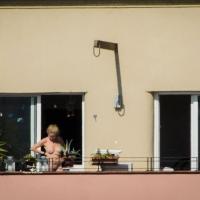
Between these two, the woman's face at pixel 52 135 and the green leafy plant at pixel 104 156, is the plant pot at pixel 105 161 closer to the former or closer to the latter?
the green leafy plant at pixel 104 156

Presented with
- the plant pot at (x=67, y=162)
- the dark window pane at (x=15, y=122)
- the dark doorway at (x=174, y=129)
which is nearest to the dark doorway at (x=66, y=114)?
the dark window pane at (x=15, y=122)

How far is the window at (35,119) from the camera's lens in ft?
52.9

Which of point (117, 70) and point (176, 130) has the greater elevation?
point (117, 70)

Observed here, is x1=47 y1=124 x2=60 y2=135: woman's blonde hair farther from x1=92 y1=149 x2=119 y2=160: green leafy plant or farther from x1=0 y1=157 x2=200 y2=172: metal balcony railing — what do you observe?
x1=92 y1=149 x2=119 y2=160: green leafy plant

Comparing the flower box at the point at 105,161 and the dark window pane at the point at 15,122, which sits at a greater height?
the dark window pane at the point at 15,122

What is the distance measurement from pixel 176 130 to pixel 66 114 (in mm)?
2218

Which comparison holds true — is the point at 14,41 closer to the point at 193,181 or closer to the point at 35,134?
the point at 35,134

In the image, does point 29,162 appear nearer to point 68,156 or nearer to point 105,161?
point 68,156

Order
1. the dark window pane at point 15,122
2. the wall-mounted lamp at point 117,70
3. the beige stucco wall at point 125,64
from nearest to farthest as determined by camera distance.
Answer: the wall-mounted lamp at point 117,70 < the beige stucco wall at point 125,64 < the dark window pane at point 15,122

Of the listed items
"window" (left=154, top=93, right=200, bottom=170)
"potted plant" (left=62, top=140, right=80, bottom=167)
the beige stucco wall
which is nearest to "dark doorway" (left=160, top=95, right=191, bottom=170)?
"window" (left=154, top=93, right=200, bottom=170)

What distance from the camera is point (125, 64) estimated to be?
1591cm

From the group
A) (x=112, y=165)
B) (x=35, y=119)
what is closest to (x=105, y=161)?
(x=112, y=165)

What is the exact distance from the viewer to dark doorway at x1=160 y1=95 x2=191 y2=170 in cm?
1602

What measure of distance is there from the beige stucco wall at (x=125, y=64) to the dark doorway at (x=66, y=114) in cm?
24
